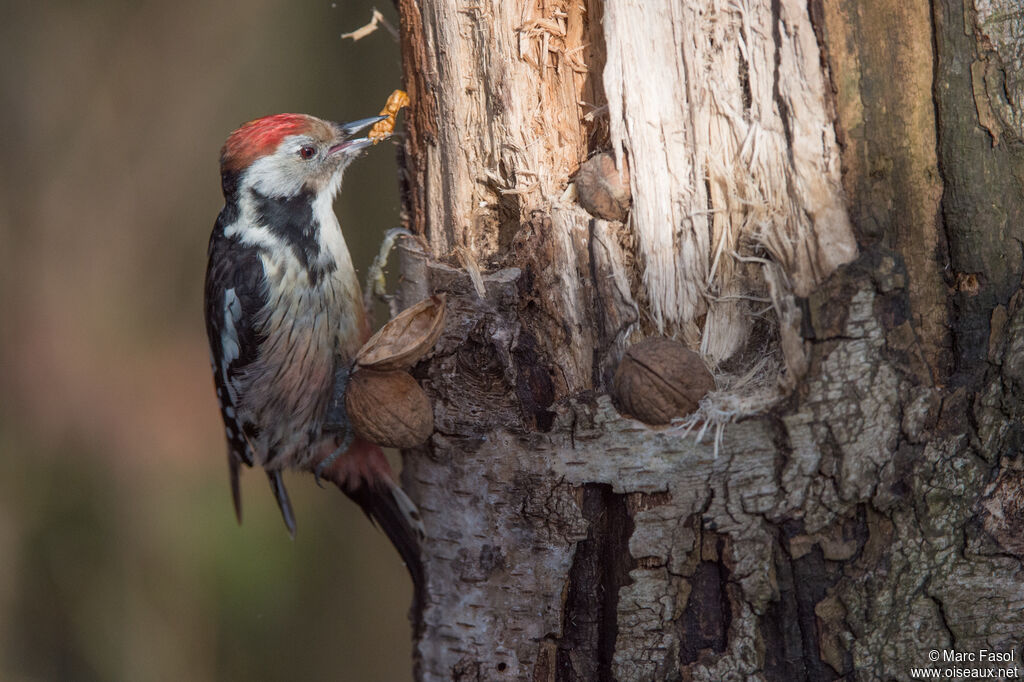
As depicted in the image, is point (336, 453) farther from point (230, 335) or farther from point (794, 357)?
point (794, 357)

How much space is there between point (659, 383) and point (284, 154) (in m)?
1.63

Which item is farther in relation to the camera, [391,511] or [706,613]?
[391,511]

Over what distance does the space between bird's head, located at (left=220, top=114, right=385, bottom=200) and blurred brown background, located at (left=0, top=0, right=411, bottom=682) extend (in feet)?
5.56

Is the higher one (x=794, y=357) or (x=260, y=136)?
(x=260, y=136)

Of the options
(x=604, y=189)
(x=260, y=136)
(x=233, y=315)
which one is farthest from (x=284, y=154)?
(x=604, y=189)

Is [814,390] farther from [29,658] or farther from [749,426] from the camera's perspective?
[29,658]

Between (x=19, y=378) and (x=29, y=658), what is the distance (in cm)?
133

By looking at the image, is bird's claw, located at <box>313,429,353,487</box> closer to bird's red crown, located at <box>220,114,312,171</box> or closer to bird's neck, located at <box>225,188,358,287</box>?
bird's neck, located at <box>225,188,358,287</box>

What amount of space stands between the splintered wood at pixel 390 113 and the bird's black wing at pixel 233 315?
1.73 feet

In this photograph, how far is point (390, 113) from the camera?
2.52 m

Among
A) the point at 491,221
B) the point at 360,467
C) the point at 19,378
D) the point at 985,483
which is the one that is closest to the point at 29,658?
the point at 19,378

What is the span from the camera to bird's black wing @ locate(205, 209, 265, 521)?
2598mm

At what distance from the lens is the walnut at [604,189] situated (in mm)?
1733

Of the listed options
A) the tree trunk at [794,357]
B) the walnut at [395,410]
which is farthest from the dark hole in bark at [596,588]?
the walnut at [395,410]
